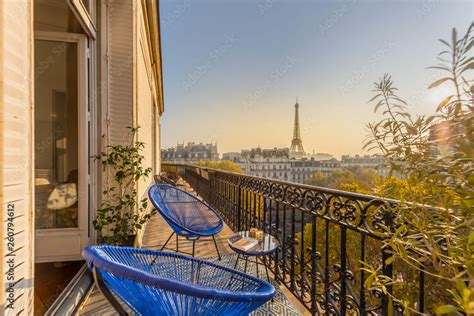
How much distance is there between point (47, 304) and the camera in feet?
5.38

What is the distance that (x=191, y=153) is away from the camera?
1684 inches

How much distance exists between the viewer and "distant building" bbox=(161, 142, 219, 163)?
1645 inches

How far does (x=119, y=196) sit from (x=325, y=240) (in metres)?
1.98

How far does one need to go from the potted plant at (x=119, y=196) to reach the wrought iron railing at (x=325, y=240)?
4.62 feet

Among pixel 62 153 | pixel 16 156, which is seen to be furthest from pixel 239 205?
pixel 16 156

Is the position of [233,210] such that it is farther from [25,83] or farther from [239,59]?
[239,59]

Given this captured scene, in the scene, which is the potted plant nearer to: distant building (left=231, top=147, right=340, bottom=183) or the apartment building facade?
the apartment building facade

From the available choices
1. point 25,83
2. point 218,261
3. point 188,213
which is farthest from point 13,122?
point 218,261

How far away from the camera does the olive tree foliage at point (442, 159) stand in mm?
551

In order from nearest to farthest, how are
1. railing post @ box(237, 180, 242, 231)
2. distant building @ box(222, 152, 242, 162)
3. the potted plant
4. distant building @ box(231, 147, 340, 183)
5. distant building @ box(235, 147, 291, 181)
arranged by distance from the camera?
the potted plant < railing post @ box(237, 180, 242, 231) < distant building @ box(231, 147, 340, 183) < distant building @ box(235, 147, 291, 181) < distant building @ box(222, 152, 242, 162)

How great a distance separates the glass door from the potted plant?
0.18 metres

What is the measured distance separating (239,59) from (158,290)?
12.3 m

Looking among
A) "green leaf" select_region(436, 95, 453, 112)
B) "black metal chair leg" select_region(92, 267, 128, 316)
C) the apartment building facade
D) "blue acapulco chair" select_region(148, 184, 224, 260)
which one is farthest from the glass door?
"green leaf" select_region(436, 95, 453, 112)

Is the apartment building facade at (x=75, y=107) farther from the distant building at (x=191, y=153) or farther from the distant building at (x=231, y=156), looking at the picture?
the distant building at (x=231, y=156)
